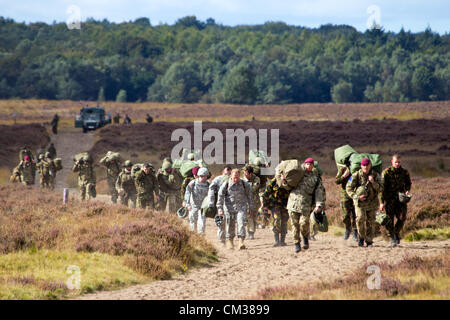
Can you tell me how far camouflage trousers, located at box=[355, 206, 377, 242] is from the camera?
14117mm

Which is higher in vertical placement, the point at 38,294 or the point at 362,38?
the point at 362,38

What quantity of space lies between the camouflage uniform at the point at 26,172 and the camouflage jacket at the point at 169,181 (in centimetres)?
961

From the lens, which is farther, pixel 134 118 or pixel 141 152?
pixel 134 118

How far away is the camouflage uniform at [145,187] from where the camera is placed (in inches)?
798

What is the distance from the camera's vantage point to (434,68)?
148250 mm

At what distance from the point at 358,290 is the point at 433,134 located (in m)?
44.1

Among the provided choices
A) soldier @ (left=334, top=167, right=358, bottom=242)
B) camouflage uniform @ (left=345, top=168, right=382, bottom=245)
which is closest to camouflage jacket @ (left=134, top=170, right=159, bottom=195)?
soldier @ (left=334, top=167, right=358, bottom=242)

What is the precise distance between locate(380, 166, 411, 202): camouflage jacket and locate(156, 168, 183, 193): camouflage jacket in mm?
7844

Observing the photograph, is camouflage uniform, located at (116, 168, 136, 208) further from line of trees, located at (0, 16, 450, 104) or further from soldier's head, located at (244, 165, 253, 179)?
line of trees, located at (0, 16, 450, 104)

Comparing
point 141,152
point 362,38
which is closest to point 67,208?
point 141,152

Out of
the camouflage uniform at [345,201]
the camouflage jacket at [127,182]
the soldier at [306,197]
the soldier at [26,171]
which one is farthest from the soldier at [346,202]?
the soldier at [26,171]

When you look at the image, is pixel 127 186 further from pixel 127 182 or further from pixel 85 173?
pixel 85 173

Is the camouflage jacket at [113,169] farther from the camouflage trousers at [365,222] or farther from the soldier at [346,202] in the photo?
the camouflage trousers at [365,222]
